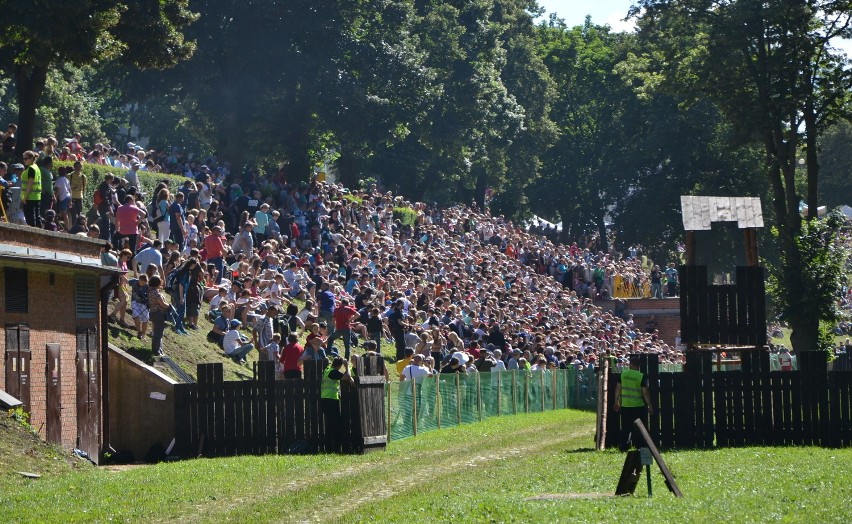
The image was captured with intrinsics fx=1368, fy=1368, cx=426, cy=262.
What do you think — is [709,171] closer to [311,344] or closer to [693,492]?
[311,344]

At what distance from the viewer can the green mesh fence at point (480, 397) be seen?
2795cm

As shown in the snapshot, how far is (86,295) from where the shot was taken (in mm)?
23766

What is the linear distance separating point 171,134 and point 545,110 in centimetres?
2390

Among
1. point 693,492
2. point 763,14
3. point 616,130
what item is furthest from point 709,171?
point 693,492

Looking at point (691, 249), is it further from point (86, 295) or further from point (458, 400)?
point (86, 295)

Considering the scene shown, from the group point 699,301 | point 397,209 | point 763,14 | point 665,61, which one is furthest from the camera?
point 397,209

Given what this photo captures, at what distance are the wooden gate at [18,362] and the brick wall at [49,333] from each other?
10 centimetres

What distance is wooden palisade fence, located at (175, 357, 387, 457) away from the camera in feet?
77.3

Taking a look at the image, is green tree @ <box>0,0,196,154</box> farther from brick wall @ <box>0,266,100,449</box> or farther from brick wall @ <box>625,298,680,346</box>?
brick wall @ <box>625,298,680,346</box>

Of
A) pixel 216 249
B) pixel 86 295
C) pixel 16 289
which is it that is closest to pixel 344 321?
pixel 216 249

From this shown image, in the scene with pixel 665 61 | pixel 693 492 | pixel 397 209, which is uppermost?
pixel 665 61

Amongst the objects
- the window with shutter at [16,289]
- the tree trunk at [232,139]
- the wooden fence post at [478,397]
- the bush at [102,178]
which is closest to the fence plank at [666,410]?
the wooden fence post at [478,397]

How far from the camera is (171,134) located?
74.5 metres

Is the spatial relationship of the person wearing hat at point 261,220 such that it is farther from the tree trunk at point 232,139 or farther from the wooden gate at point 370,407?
the tree trunk at point 232,139
